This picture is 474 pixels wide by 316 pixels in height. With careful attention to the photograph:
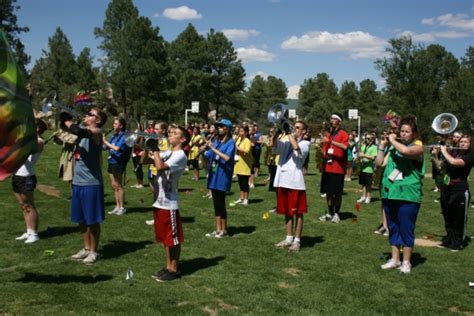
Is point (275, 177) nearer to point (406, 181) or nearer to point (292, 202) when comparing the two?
point (292, 202)

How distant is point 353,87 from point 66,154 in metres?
73.9

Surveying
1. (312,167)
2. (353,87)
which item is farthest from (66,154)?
(353,87)

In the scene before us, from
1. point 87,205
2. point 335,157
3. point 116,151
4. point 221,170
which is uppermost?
point 116,151

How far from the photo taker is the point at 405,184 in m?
6.55

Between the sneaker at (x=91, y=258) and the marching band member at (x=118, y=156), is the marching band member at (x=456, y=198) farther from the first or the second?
the marching band member at (x=118, y=156)

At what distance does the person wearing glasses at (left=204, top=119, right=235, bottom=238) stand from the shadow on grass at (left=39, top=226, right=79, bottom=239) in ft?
8.37

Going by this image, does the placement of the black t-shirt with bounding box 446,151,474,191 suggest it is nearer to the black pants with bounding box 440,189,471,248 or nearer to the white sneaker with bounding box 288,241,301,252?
the black pants with bounding box 440,189,471,248

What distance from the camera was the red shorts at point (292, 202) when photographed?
25.4 ft

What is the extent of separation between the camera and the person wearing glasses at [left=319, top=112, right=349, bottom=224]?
9859 mm

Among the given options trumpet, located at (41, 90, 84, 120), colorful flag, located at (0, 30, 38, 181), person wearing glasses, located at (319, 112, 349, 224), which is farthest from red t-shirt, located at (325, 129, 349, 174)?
colorful flag, located at (0, 30, 38, 181)

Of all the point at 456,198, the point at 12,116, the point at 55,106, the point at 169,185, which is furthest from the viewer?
the point at 456,198

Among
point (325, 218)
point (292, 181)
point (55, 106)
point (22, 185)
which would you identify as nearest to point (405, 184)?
point (292, 181)

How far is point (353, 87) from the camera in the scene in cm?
7994

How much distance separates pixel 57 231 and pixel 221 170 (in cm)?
325
